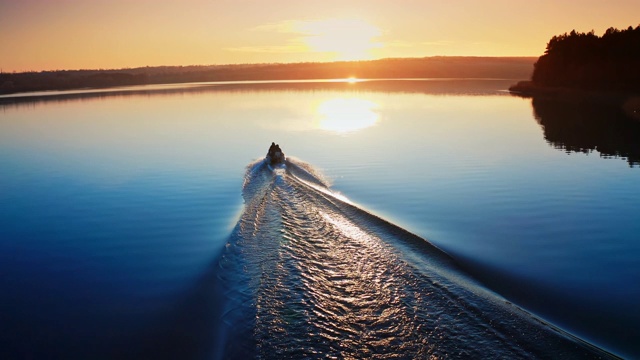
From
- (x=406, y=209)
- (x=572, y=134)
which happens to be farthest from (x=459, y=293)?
(x=572, y=134)

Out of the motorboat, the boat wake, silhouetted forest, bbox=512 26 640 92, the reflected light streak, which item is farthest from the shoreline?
the boat wake

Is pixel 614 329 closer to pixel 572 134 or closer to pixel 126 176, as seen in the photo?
pixel 126 176

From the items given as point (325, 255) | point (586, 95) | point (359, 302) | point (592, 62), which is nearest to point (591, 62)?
point (592, 62)

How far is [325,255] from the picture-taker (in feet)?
34.4

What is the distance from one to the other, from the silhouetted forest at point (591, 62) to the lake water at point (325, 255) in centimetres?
4624

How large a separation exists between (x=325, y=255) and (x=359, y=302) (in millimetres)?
2391

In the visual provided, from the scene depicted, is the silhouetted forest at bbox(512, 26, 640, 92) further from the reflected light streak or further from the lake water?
the lake water

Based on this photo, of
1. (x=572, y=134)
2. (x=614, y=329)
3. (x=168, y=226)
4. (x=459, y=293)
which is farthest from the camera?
(x=572, y=134)

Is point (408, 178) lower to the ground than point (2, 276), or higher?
higher

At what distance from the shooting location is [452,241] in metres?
12.1

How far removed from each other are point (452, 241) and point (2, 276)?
1144 centimetres

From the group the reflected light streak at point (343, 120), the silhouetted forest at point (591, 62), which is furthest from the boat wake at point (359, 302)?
the silhouetted forest at point (591, 62)

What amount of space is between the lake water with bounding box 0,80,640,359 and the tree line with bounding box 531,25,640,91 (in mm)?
46378

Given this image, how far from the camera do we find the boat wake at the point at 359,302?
22.8 feet
